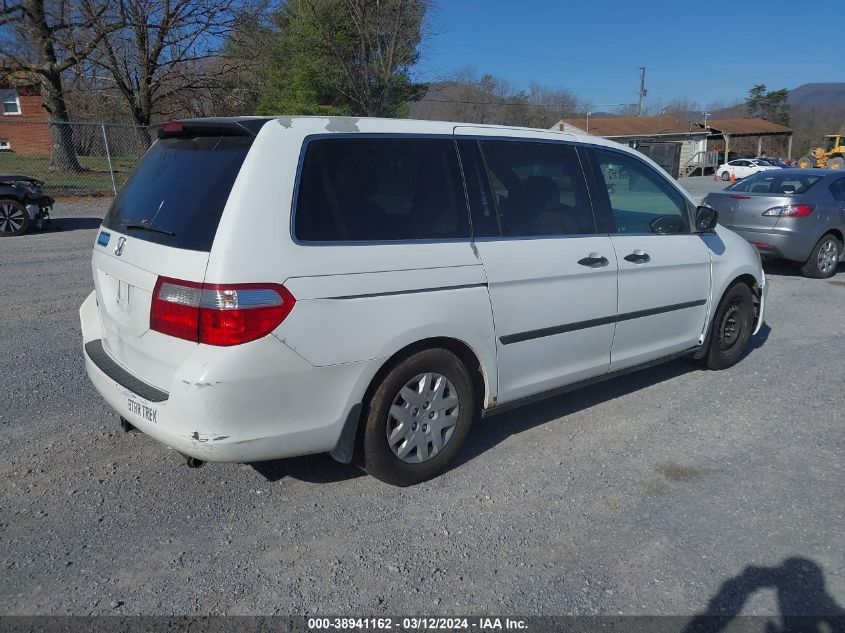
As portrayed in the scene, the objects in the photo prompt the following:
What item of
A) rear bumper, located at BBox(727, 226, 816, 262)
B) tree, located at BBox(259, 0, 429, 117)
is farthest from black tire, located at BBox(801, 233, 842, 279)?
tree, located at BBox(259, 0, 429, 117)

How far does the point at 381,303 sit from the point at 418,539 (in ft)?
3.70

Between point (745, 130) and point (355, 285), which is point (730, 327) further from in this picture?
point (745, 130)

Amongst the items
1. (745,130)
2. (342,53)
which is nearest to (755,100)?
(745,130)

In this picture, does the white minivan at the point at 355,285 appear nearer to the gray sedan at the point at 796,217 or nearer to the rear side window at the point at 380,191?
the rear side window at the point at 380,191

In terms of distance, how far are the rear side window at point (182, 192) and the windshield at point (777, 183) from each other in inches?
344

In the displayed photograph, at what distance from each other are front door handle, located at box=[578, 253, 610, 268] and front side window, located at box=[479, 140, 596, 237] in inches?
6.7

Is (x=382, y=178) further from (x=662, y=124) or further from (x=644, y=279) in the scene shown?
(x=662, y=124)

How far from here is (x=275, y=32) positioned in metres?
26.7

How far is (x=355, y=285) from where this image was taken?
2.98 meters

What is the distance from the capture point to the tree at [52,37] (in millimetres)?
21047

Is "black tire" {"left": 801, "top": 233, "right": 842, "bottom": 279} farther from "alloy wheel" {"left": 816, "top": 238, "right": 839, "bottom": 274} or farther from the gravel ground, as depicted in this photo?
the gravel ground

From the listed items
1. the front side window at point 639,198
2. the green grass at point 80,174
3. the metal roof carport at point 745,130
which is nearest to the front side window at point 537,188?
the front side window at point 639,198

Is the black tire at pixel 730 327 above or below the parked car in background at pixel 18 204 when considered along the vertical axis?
below

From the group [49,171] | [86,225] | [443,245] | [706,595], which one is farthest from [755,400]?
[49,171]
